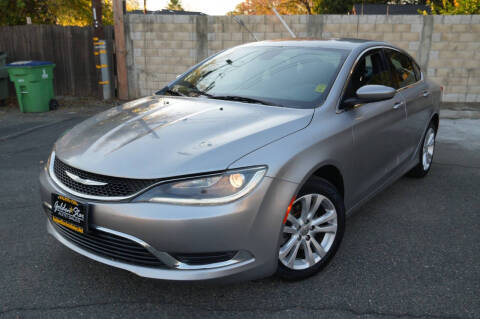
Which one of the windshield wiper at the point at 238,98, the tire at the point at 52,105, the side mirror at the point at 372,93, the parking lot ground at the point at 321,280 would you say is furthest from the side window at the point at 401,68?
the tire at the point at 52,105

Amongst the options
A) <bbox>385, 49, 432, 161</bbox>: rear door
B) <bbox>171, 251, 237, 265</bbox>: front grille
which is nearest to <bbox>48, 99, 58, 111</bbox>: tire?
<bbox>385, 49, 432, 161</bbox>: rear door

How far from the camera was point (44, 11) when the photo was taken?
14.9 metres

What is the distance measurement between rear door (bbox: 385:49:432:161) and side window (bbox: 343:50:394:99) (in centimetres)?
22

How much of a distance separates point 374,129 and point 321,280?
1.34 m

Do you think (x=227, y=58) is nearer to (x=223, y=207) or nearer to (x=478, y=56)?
(x=223, y=207)

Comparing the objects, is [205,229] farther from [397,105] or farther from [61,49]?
[61,49]

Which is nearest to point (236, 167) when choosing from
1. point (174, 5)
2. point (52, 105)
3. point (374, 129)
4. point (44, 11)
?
point (374, 129)

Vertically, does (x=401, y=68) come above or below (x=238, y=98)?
above

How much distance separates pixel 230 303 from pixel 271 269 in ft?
1.17

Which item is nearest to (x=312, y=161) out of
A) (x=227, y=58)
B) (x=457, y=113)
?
(x=227, y=58)

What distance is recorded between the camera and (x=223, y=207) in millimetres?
2387

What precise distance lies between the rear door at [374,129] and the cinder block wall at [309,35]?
692cm

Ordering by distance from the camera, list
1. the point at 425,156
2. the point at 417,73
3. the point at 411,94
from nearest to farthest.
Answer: the point at 411,94 < the point at 417,73 < the point at 425,156

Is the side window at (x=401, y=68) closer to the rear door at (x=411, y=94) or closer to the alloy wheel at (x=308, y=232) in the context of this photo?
the rear door at (x=411, y=94)
